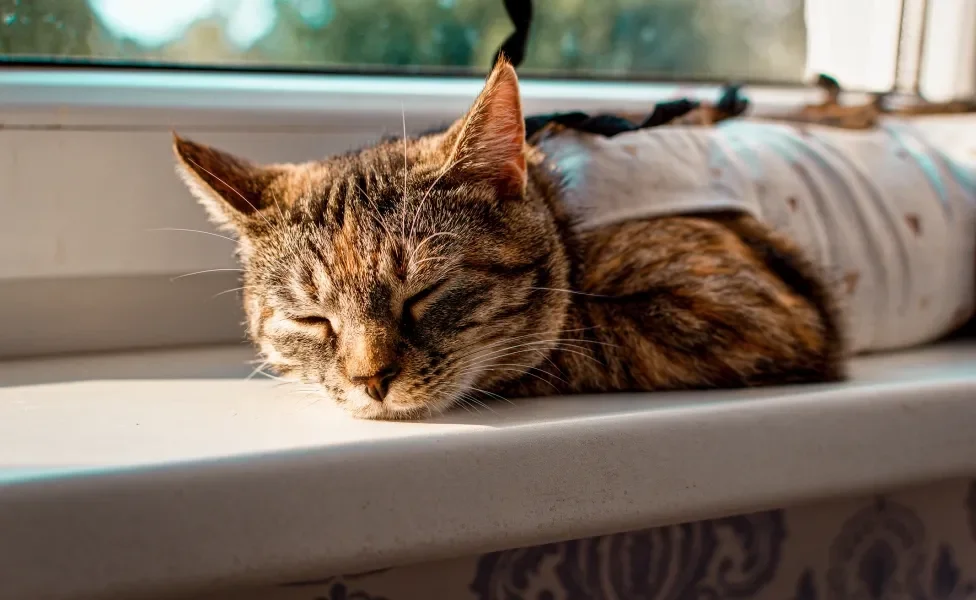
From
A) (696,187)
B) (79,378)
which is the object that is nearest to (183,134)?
(79,378)

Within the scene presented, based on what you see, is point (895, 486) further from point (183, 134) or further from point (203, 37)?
point (203, 37)

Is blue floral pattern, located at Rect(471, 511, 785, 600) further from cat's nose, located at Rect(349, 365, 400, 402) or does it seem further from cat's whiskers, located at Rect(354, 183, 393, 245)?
cat's whiskers, located at Rect(354, 183, 393, 245)

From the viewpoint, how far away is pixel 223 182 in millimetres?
814

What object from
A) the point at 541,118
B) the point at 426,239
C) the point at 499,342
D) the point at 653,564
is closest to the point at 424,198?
the point at 426,239

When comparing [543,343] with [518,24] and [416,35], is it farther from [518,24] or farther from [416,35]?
[416,35]

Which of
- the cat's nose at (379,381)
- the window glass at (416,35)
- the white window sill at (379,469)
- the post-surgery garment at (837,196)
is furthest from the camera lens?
the window glass at (416,35)

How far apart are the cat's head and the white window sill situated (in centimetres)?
5

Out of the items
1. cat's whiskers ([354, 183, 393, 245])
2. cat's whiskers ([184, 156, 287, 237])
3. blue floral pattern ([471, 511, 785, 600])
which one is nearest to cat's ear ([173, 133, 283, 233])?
cat's whiskers ([184, 156, 287, 237])

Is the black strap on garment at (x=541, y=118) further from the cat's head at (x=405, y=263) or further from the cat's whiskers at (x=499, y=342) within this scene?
the cat's whiskers at (x=499, y=342)

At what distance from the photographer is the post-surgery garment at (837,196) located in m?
0.95

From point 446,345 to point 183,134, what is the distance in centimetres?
55

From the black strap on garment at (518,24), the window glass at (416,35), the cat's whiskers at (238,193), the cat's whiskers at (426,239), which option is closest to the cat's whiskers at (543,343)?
the cat's whiskers at (426,239)

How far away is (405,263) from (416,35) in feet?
2.39

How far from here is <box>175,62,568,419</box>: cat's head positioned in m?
0.74
